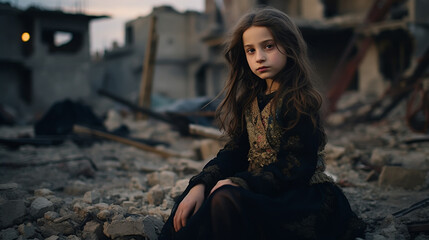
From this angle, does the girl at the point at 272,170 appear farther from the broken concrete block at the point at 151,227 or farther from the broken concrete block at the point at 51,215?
the broken concrete block at the point at 51,215

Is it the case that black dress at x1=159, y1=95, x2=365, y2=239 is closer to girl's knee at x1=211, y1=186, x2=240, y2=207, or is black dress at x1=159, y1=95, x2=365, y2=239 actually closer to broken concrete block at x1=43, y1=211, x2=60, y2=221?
girl's knee at x1=211, y1=186, x2=240, y2=207

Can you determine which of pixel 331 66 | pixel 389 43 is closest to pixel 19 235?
pixel 389 43

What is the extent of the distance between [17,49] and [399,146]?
634 inches

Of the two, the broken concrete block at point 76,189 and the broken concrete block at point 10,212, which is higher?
the broken concrete block at point 10,212

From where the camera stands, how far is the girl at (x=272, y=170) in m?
1.74

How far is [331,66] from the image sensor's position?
16.0 m

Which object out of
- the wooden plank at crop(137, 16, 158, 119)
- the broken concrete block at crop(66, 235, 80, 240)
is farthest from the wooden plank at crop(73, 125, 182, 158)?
the broken concrete block at crop(66, 235, 80, 240)

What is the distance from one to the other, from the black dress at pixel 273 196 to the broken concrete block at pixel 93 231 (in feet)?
1.66

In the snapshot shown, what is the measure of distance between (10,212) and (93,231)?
60 centimetres

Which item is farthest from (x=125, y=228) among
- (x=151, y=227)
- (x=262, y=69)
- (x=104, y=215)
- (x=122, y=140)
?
(x=122, y=140)

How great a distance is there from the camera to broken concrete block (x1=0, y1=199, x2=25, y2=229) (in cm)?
233

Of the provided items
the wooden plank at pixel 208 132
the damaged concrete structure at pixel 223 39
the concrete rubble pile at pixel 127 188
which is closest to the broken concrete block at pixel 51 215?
the concrete rubble pile at pixel 127 188

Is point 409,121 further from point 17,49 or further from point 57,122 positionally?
point 17,49

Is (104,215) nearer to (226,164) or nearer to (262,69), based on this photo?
(226,164)
